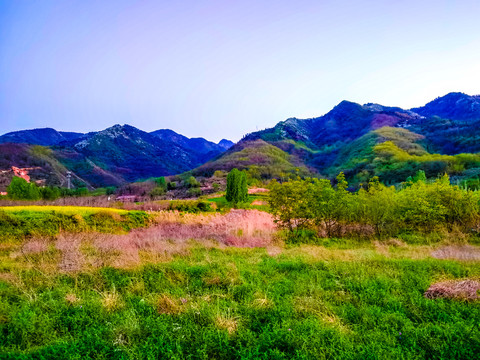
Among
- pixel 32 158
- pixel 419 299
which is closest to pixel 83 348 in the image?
pixel 419 299

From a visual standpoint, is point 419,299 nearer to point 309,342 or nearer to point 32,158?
point 309,342

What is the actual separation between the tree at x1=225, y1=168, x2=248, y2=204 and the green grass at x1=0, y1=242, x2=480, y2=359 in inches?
862

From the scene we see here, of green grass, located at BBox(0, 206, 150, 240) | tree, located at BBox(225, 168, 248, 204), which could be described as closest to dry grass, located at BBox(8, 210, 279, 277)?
green grass, located at BBox(0, 206, 150, 240)

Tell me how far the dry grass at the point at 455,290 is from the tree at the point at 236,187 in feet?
78.0

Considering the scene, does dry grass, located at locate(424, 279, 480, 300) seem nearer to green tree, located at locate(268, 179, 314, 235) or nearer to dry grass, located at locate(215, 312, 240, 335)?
dry grass, located at locate(215, 312, 240, 335)

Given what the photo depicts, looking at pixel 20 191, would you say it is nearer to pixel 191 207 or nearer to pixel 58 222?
pixel 191 207

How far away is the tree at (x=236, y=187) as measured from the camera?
2880cm

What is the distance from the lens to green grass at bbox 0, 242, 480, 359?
3.55m

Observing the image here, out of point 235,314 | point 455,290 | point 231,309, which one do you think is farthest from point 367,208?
point 235,314

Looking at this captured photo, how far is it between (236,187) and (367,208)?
16138mm

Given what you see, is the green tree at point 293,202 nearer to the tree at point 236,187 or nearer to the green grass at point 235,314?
the green grass at point 235,314

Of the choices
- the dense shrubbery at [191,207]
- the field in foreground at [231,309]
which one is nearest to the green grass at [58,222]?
the field in foreground at [231,309]

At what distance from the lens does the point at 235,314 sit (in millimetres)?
4516

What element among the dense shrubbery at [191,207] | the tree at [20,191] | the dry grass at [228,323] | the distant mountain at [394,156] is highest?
the distant mountain at [394,156]
